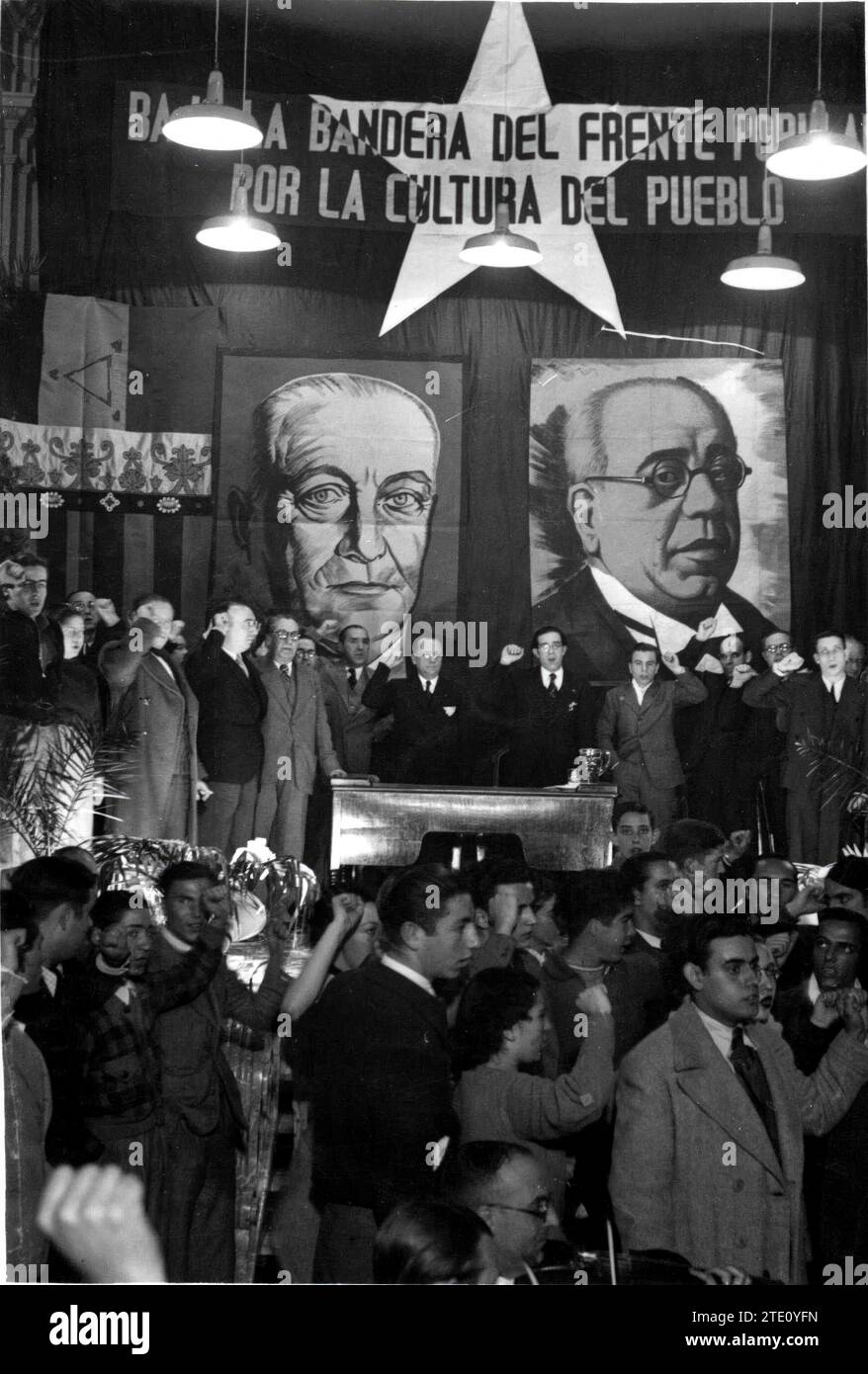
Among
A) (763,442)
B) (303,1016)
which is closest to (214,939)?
(303,1016)

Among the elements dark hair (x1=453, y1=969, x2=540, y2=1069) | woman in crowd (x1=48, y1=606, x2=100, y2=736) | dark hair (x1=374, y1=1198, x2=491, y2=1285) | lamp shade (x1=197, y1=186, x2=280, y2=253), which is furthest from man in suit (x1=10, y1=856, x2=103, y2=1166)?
lamp shade (x1=197, y1=186, x2=280, y2=253)

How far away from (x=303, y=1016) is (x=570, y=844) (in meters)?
1.00

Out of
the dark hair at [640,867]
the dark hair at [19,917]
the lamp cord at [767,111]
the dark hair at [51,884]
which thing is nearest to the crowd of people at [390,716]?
the dark hair at [640,867]

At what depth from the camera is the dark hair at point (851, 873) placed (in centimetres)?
552

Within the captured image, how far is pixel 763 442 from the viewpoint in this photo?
18.4ft

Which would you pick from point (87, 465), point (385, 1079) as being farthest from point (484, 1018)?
point (87, 465)

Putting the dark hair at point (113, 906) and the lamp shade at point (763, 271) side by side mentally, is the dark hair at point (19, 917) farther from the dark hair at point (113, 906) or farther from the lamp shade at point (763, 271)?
the lamp shade at point (763, 271)

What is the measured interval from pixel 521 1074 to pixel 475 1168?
360mm

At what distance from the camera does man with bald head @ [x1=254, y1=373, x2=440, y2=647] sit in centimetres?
557

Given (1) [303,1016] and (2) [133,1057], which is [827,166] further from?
(2) [133,1057]

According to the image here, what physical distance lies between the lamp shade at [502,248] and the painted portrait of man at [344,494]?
1.22 ft

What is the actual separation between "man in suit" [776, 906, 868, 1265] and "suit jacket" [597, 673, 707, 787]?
67cm

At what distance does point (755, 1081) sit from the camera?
17.5 feet

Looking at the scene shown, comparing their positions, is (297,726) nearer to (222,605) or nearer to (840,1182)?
(222,605)
